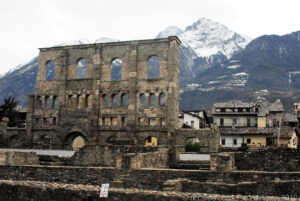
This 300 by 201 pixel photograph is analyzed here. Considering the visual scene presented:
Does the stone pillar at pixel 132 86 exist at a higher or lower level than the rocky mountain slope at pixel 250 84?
lower

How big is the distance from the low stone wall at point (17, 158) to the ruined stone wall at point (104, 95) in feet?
65.7

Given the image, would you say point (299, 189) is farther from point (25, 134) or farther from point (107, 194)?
point (25, 134)

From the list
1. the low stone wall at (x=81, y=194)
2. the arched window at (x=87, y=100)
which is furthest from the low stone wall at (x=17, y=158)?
the arched window at (x=87, y=100)

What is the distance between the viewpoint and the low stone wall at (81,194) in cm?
887

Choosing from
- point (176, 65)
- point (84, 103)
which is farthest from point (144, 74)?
point (84, 103)

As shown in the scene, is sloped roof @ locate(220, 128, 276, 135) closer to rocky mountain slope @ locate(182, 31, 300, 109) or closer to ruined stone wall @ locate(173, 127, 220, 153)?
ruined stone wall @ locate(173, 127, 220, 153)

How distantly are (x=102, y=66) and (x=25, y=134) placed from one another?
1399cm

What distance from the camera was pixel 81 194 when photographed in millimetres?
10203

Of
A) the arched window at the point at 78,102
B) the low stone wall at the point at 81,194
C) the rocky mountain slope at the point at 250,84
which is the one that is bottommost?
the low stone wall at the point at 81,194

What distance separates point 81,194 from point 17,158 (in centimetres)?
1159

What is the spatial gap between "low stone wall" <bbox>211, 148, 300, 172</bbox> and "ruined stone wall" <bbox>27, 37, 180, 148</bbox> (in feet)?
75.0

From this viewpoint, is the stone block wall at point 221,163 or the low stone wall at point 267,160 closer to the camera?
the stone block wall at point 221,163

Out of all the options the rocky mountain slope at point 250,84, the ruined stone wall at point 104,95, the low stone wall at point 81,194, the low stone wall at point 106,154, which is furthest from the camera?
the rocky mountain slope at point 250,84

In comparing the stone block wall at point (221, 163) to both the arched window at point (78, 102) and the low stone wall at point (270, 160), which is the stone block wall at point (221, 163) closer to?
the low stone wall at point (270, 160)
